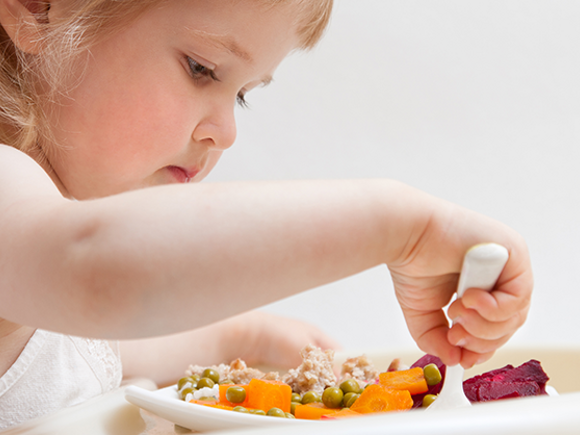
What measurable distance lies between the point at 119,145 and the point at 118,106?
0.16 ft

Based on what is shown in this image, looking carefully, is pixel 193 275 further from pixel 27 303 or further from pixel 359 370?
pixel 359 370

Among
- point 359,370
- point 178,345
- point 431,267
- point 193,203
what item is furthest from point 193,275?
point 178,345

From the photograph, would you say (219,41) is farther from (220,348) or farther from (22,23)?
(220,348)

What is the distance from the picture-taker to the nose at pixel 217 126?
2.40ft

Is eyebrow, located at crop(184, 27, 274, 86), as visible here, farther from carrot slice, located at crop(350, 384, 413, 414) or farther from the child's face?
carrot slice, located at crop(350, 384, 413, 414)

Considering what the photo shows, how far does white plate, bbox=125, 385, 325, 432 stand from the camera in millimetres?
426

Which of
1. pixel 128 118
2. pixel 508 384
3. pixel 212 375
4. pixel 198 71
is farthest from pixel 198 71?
pixel 508 384

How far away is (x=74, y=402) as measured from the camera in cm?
74

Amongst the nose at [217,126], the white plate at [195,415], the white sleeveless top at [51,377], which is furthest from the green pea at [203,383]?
the nose at [217,126]

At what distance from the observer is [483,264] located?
1.27 ft

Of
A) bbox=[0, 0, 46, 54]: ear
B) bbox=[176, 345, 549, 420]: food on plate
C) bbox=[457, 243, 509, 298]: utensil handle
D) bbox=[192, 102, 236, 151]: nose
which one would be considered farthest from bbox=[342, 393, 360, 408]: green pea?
bbox=[0, 0, 46, 54]: ear

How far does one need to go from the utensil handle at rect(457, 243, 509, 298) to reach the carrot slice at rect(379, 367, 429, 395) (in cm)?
19

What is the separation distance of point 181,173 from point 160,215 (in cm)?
45

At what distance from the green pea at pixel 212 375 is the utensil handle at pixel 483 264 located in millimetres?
367
